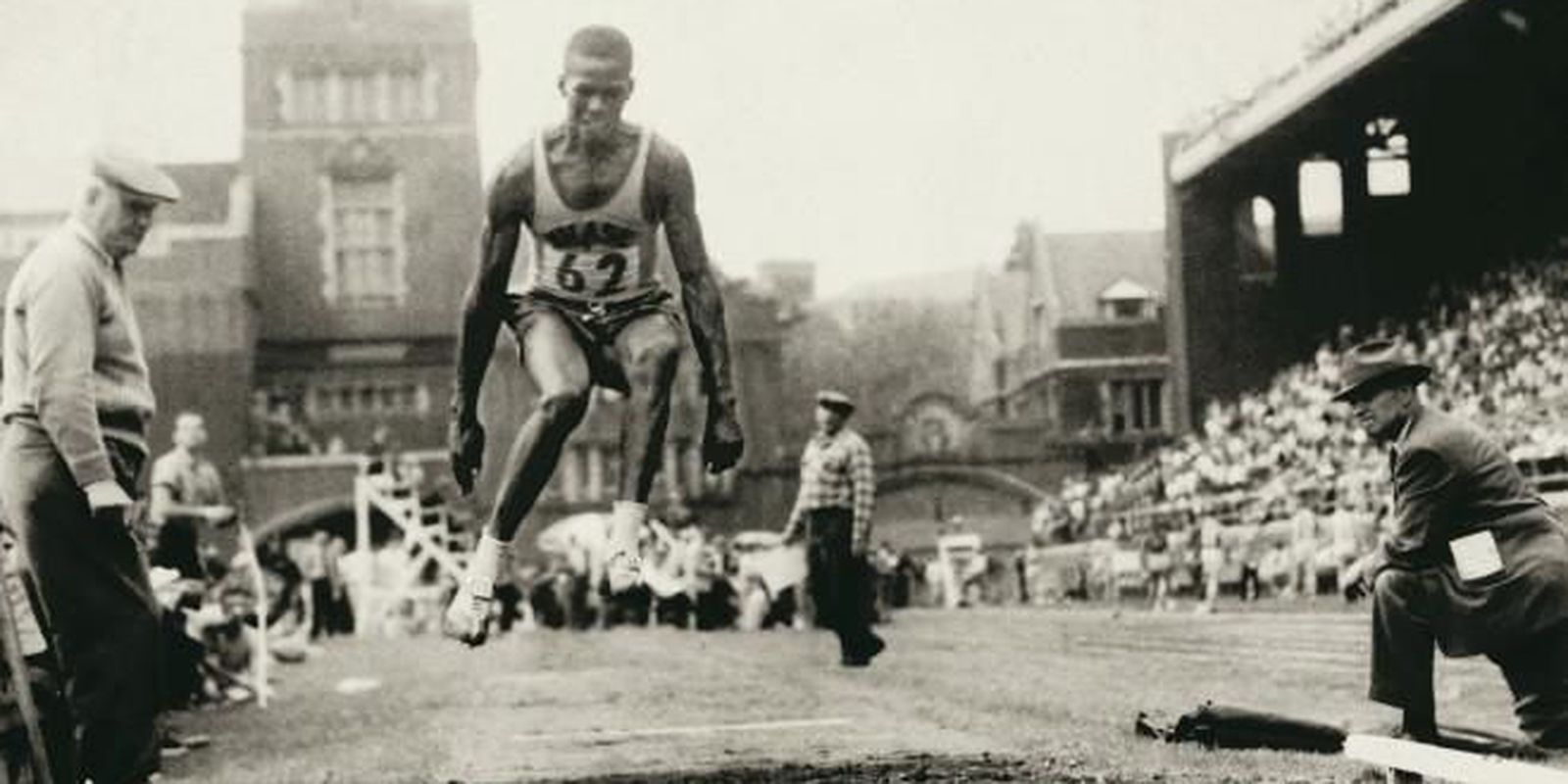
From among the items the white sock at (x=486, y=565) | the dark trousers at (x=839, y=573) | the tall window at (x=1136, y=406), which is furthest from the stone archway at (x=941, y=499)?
the white sock at (x=486, y=565)

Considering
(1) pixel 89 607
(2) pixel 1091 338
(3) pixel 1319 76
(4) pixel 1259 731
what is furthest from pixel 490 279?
(2) pixel 1091 338

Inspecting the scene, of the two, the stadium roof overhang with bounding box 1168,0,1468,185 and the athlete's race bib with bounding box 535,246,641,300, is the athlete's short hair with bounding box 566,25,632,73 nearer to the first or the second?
the athlete's race bib with bounding box 535,246,641,300

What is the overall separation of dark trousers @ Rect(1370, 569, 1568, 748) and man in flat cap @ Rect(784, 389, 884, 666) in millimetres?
6850

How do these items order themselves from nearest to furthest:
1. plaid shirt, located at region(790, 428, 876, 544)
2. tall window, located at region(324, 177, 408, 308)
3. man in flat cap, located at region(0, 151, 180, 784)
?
1. man in flat cap, located at region(0, 151, 180, 784)
2. plaid shirt, located at region(790, 428, 876, 544)
3. tall window, located at region(324, 177, 408, 308)

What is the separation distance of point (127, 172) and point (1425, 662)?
4396 millimetres

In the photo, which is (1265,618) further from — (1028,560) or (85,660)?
(1028,560)

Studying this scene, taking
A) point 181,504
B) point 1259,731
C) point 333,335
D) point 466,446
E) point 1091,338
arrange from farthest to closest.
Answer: point 1091,338, point 333,335, point 181,504, point 1259,731, point 466,446

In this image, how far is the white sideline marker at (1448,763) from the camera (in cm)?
530

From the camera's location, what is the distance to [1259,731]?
8.11m

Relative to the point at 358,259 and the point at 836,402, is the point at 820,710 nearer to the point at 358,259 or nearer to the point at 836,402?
the point at 836,402

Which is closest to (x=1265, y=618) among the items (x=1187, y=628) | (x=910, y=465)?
(x=1187, y=628)

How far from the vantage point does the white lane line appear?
31.7 feet

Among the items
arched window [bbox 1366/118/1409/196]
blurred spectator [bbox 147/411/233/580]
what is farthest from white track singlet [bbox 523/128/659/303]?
arched window [bbox 1366/118/1409/196]

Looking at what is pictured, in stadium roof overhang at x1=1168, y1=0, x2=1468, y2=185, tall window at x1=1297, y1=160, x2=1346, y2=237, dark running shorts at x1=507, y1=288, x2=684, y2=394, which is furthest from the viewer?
tall window at x1=1297, y1=160, x2=1346, y2=237
